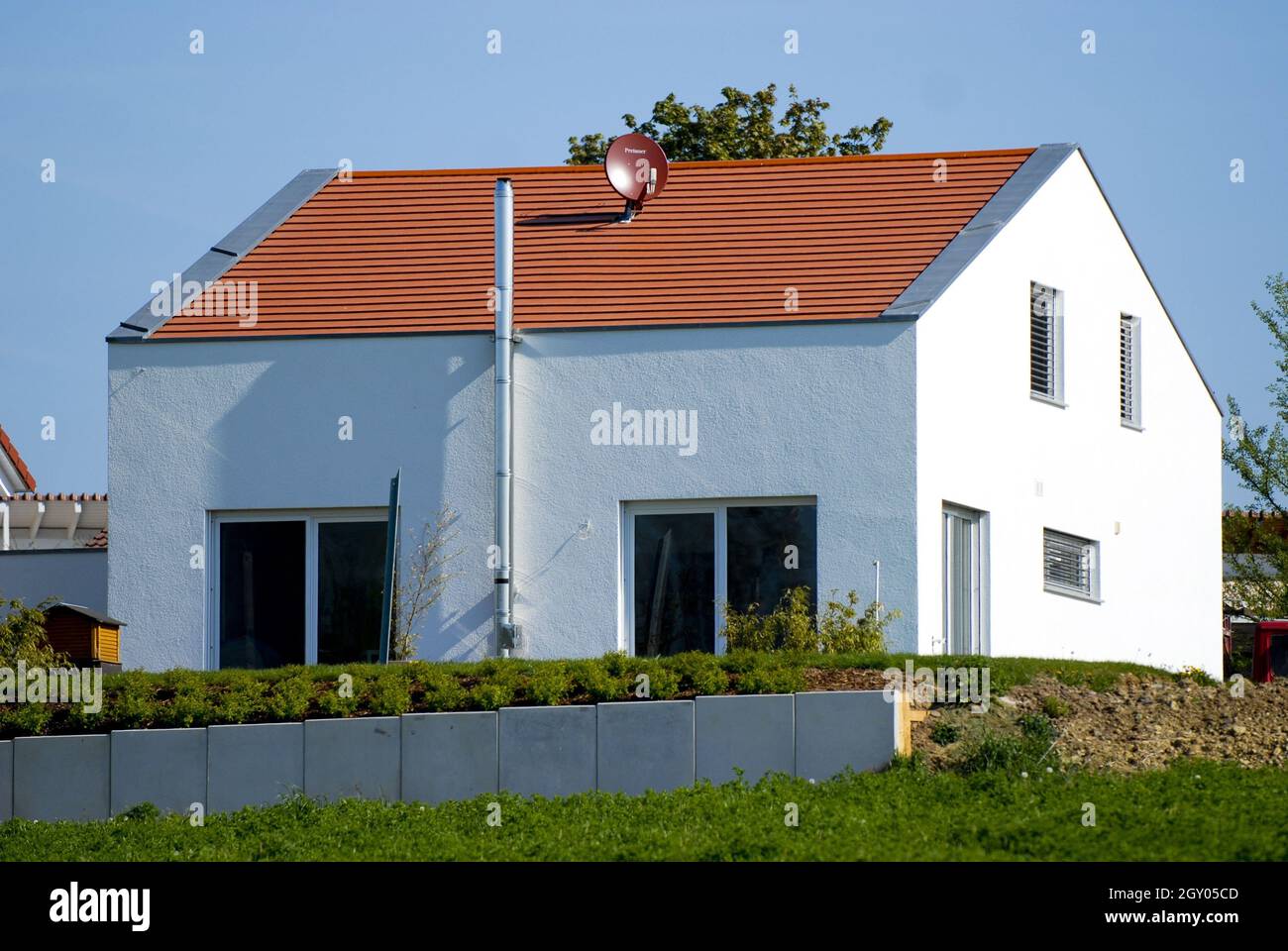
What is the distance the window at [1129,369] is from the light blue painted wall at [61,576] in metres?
12.6

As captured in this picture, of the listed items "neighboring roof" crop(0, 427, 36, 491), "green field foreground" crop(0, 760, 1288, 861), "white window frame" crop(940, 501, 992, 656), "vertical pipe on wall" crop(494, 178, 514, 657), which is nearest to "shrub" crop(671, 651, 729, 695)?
"green field foreground" crop(0, 760, 1288, 861)

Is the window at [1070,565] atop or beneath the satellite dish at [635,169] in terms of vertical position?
beneath

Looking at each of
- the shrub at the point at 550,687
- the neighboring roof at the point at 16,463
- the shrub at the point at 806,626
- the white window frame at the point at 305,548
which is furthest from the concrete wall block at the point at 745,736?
the neighboring roof at the point at 16,463

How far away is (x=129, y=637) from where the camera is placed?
60.8ft

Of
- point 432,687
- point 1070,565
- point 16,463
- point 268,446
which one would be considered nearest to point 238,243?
point 268,446

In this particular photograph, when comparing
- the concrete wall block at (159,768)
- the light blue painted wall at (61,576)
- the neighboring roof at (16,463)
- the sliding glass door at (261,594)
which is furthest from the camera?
the neighboring roof at (16,463)

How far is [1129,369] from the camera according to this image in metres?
22.1

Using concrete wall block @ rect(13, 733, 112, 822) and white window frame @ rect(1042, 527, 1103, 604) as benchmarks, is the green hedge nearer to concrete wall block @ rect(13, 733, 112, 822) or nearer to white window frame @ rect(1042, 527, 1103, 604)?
concrete wall block @ rect(13, 733, 112, 822)

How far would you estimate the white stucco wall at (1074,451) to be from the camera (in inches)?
730

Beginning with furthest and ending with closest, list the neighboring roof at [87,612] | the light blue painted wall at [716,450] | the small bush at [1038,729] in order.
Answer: the light blue painted wall at [716,450] → the neighboring roof at [87,612] → the small bush at [1038,729]

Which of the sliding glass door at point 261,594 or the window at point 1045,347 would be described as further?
the window at point 1045,347

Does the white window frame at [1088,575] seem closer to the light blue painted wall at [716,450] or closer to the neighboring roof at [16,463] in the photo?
the light blue painted wall at [716,450]

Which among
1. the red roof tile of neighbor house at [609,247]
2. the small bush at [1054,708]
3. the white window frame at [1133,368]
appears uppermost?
the red roof tile of neighbor house at [609,247]
